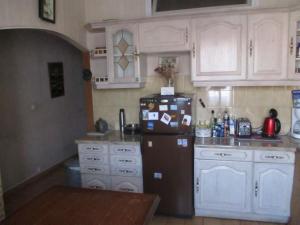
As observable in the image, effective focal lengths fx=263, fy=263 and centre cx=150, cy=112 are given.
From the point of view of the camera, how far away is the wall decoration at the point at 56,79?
437cm

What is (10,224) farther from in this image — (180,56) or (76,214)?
(180,56)

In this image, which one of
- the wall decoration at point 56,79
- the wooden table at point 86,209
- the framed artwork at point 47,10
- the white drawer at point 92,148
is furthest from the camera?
the wall decoration at point 56,79

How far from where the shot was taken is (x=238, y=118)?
→ 298cm

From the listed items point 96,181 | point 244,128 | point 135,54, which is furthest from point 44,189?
point 244,128

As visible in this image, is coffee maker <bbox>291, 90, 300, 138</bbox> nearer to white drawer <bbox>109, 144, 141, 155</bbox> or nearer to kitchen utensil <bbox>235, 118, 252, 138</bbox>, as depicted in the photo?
kitchen utensil <bbox>235, 118, 252, 138</bbox>

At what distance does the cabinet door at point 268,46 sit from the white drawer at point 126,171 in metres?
1.54

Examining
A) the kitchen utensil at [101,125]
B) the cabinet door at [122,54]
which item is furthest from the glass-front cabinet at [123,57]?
the kitchen utensil at [101,125]

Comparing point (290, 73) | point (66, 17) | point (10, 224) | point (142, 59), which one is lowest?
point (10, 224)

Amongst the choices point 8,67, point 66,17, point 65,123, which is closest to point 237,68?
point 66,17

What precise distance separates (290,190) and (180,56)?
1.79 meters

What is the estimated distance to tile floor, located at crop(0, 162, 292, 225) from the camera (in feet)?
8.83

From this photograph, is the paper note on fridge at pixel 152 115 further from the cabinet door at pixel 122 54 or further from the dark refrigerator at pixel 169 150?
the cabinet door at pixel 122 54

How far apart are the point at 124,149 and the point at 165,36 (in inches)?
50.4

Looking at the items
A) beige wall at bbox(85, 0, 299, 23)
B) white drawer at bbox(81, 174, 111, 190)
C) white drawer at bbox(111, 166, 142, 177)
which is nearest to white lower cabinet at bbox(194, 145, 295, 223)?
white drawer at bbox(111, 166, 142, 177)
